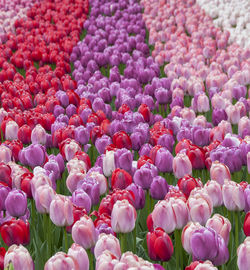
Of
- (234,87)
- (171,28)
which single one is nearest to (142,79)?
(234,87)

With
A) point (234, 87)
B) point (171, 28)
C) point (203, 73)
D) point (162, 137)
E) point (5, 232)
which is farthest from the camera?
point (171, 28)

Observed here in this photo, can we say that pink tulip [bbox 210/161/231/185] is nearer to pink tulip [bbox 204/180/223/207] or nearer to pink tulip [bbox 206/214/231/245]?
pink tulip [bbox 204/180/223/207]

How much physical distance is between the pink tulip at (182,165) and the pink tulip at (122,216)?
0.75 meters

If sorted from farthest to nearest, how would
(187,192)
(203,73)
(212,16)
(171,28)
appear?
(212,16) → (171,28) → (203,73) → (187,192)

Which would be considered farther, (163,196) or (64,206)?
(163,196)

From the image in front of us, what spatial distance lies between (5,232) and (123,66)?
210 inches

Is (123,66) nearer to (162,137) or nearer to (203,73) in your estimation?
(203,73)

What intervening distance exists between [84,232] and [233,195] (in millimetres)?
734

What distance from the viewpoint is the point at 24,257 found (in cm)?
195

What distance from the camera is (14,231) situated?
234 cm

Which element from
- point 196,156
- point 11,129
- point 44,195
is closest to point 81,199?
point 44,195

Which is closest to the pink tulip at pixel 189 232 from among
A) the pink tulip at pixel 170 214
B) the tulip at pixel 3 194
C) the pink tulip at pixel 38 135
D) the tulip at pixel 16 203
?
the pink tulip at pixel 170 214

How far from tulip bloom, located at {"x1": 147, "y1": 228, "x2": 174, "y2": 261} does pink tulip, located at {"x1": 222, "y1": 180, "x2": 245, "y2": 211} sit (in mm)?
467

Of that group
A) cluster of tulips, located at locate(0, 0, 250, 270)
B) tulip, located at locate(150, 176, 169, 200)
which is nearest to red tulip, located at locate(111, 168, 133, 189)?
cluster of tulips, located at locate(0, 0, 250, 270)
